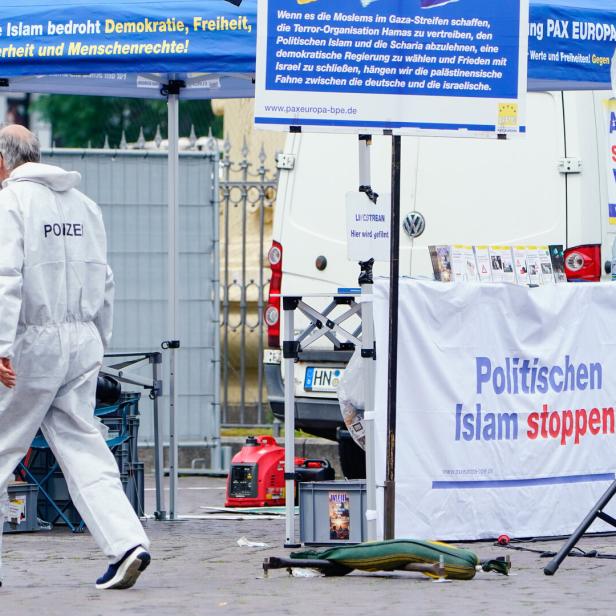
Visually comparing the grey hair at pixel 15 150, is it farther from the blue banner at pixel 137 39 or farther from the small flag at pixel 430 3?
the small flag at pixel 430 3

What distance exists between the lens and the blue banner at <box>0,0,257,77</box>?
8.12 metres

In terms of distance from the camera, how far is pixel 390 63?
695 cm

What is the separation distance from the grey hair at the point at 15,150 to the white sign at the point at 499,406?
5.82 ft

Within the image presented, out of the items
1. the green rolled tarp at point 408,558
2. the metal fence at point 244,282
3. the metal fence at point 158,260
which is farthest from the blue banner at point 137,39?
the metal fence at point 244,282

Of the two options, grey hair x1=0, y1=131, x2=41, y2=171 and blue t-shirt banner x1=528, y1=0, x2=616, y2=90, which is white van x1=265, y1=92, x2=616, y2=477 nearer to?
blue t-shirt banner x1=528, y1=0, x2=616, y2=90

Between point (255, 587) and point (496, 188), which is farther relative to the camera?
point (496, 188)

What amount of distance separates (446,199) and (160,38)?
2391 millimetres

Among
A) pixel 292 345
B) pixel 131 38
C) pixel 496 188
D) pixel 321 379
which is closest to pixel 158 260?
pixel 321 379

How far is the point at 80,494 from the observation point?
650cm

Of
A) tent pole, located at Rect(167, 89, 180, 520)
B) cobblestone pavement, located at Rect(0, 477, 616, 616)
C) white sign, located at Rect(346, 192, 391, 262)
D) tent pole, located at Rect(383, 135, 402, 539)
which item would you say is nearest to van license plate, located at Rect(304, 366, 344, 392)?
tent pole, located at Rect(167, 89, 180, 520)

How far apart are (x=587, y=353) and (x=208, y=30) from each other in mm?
2527

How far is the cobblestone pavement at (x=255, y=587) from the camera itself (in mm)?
5965

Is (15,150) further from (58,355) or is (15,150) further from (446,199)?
(446,199)

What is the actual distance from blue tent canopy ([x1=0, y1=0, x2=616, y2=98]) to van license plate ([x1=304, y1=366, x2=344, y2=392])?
7.84 feet
